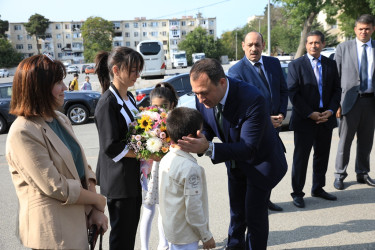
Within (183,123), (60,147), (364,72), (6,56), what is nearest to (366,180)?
(364,72)

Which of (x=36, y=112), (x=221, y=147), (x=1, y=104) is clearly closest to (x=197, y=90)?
(x=221, y=147)

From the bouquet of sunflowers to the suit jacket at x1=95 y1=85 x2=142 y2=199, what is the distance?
70 mm

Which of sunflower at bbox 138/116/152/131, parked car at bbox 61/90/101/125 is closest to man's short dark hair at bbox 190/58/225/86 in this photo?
sunflower at bbox 138/116/152/131

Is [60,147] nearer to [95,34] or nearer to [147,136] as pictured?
[147,136]

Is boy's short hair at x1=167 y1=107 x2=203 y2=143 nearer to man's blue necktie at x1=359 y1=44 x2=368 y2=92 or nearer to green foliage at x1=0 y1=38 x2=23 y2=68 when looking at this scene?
man's blue necktie at x1=359 y1=44 x2=368 y2=92

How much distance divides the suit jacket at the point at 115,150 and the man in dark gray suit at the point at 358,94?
3528 mm

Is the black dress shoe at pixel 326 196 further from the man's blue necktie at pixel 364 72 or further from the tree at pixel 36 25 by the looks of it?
the tree at pixel 36 25

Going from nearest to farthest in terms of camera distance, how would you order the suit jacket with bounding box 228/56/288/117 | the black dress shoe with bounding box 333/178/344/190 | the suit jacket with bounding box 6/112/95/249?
the suit jacket with bounding box 6/112/95/249 → the suit jacket with bounding box 228/56/288/117 → the black dress shoe with bounding box 333/178/344/190

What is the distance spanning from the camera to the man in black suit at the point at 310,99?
15.2 ft

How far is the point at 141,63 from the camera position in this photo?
9.62ft

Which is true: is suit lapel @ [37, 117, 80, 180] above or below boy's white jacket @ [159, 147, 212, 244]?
above

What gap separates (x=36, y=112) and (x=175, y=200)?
3.78ft

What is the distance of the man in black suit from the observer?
4.62 m

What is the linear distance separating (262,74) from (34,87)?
3004mm
